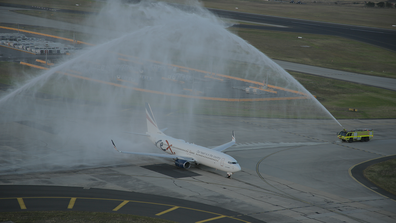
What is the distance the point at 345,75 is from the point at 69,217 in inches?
4749

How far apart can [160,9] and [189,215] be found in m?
33.8

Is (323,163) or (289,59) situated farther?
(289,59)

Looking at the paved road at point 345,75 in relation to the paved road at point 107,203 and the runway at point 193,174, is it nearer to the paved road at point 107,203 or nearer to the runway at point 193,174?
the runway at point 193,174

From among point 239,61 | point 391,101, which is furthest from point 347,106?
point 239,61

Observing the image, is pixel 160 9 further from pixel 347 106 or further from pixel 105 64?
pixel 347 106

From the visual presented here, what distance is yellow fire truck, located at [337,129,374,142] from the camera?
72938 mm

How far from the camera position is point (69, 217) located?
36.0 m

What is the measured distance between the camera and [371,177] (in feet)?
180

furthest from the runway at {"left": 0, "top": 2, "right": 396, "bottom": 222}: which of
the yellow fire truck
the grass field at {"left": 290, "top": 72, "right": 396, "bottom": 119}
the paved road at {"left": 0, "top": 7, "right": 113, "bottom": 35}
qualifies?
the paved road at {"left": 0, "top": 7, "right": 113, "bottom": 35}

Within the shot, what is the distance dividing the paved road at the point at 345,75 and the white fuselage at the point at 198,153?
288ft

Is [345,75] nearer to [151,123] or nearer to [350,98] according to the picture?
[350,98]

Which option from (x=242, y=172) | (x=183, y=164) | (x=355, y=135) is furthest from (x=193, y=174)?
(x=355, y=135)

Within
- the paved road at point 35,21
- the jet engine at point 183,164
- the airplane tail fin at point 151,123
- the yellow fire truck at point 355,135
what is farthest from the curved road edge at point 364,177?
the paved road at point 35,21

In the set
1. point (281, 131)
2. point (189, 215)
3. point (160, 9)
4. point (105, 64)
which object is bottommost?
point (189, 215)
